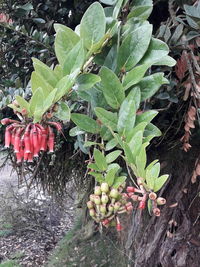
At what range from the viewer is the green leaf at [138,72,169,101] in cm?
41

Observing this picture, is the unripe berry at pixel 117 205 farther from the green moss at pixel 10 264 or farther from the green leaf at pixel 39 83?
the green moss at pixel 10 264

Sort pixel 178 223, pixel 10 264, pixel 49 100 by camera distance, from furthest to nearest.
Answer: pixel 10 264, pixel 178 223, pixel 49 100

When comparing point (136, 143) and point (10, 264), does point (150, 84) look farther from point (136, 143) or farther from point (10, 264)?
point (10, 264)

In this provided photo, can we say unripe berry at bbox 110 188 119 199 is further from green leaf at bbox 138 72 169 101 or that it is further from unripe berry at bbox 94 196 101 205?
green leaf at bbox 138 72 169 101

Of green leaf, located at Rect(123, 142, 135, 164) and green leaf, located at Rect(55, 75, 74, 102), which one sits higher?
green leaf, located at Rect(55, 75, 74, 102)

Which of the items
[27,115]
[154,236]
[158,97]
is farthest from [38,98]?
[154,236]

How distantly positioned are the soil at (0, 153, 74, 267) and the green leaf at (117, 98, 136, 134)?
2.48 metres

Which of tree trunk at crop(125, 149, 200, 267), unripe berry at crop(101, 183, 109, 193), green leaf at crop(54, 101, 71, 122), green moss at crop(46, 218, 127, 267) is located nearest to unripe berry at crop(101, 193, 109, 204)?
unripe berry at crop(101, 183, 109, 193)

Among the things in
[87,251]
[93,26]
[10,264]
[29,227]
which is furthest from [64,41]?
[29,227]

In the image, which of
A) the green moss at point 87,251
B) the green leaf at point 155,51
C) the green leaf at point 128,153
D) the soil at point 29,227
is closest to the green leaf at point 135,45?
the green leaf at point 155,51

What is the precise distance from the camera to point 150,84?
42 centimetres

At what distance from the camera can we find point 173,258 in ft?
3.55

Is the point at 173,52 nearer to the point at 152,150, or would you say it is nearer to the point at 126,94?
the point at 126,94

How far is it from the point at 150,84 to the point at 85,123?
10 cm
